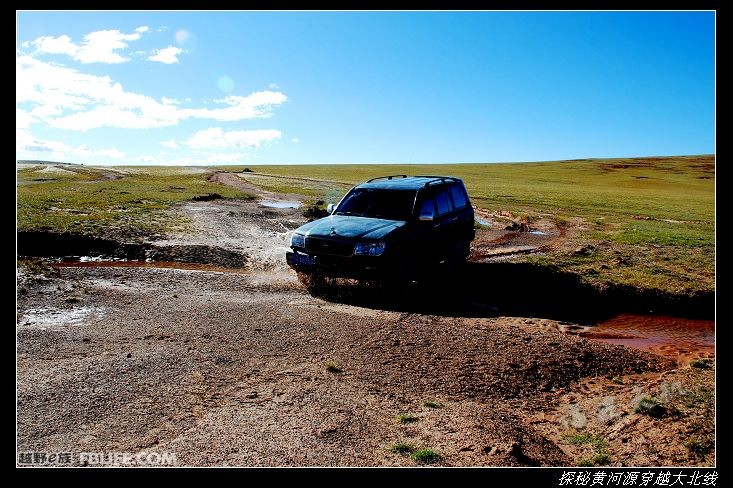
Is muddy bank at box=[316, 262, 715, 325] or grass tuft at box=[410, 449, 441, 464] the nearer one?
grass tuft at box=[410, 449, 441, 464]

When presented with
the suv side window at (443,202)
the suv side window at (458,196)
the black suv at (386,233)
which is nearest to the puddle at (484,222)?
the suv side window at (458,196)

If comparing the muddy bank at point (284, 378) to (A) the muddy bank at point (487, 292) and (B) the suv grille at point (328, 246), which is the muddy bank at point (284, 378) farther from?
(B) the suv grille at point (328, 246)

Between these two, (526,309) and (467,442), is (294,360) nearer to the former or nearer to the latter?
(467,442)

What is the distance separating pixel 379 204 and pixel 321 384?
5365mm

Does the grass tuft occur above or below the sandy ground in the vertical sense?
below

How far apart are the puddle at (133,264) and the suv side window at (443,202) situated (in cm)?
405

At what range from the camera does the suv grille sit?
8.28 metres

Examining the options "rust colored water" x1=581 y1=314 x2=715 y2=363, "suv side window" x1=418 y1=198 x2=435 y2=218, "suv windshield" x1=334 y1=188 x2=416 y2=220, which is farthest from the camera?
"suv windshield" x1=334 y1=188 x2=416 y2=220

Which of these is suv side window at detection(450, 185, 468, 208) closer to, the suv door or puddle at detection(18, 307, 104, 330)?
the suv door

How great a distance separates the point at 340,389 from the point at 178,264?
730 centimetres

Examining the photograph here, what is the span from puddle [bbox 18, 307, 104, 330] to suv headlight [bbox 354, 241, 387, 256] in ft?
12.3

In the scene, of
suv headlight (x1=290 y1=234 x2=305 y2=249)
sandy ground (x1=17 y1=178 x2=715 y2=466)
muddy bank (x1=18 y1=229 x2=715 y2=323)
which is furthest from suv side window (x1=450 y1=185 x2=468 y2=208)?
sandy ground (x1=17 y1=178 x2=715 y2=466)

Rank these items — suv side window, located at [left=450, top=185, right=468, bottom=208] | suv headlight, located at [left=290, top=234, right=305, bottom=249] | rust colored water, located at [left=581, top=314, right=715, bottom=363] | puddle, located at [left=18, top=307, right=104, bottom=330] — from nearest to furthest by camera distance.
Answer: puddle, located at [left=18, top=307, right=104, bottom=330] < rust colored water, located at [left=581, top=314, right=715, bottom=363] < suv headlight, located at [left=290, top=234, right=305, bottom=249] < suv side window, located at [left=450, top=185, right=468, bottom=208]

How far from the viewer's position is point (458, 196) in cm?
1128
